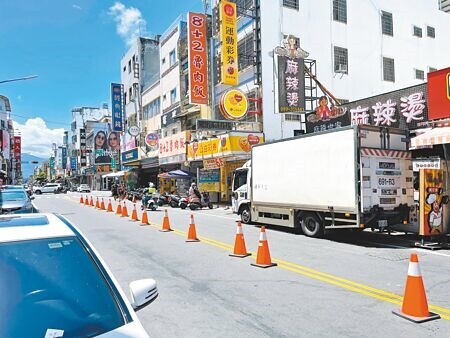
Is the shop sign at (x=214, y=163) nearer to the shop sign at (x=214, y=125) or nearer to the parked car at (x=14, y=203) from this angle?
the shop sign at (x=214, y=125)

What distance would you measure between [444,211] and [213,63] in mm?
21149

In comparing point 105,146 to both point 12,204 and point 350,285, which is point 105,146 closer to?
point 12,204

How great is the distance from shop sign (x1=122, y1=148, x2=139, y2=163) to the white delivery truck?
101ft

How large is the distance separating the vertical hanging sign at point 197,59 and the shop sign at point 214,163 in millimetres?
3951

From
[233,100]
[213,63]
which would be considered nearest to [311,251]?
[233,100]

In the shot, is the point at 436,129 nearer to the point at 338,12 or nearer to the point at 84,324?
the point at 84,324

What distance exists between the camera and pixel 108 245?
1165 centimetres

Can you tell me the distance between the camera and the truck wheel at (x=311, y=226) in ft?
40.9

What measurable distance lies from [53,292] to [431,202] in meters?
10.3

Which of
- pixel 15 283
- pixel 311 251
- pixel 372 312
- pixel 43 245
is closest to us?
pixel 15 283

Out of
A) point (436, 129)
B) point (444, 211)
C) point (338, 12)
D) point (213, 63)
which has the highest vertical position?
point (338, 12)

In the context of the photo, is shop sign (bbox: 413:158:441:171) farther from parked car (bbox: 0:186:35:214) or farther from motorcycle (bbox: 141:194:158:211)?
motorcycle (bbox: 141:194:158:211)

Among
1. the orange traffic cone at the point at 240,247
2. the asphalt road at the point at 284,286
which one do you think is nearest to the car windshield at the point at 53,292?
the asphalt road at the point at 284,286

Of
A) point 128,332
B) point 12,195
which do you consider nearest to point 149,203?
point 12,195
